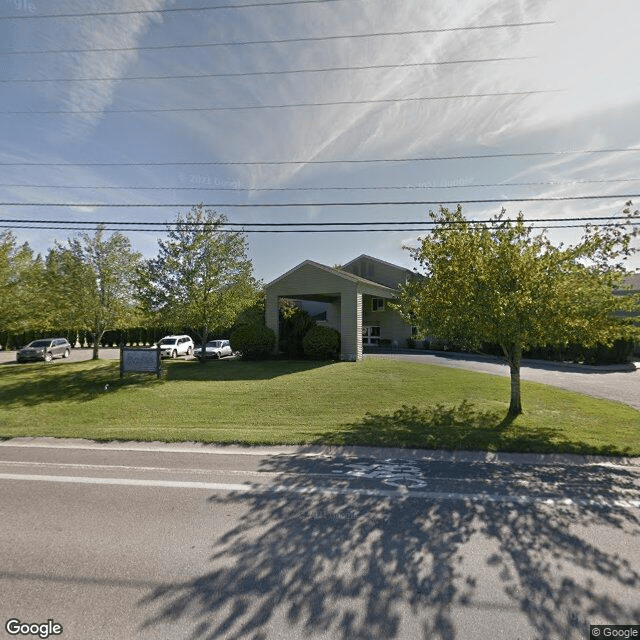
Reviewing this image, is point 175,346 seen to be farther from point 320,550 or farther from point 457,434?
point 320,550

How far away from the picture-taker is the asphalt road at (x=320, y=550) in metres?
3.00

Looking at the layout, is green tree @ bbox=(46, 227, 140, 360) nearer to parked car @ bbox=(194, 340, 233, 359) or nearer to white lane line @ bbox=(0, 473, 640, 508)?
parked car @ bbox=(194, 340, 233, 359)

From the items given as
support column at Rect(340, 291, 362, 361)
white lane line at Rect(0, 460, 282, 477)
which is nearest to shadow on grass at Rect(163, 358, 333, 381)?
support column at Rect(340, 291, 362, 361)

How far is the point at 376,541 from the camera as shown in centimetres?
409

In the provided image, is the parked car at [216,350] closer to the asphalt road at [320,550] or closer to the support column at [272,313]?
the support column at [272,313]

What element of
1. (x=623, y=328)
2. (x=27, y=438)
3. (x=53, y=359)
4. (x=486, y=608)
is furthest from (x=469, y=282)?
(x=53, y=359)

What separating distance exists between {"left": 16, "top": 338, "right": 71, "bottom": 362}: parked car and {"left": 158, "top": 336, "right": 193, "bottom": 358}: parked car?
6.69 meters

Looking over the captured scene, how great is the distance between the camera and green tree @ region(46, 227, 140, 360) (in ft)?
70.9

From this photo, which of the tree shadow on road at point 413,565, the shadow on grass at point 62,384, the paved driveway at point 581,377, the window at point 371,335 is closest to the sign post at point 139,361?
the shadow on grass at point 62,384

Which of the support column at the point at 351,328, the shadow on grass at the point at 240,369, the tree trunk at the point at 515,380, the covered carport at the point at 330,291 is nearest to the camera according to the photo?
the tree trunk at the point at 515,380

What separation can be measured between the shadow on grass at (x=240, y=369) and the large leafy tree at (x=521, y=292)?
343 inches

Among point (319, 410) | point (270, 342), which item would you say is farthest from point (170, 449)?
point (270, 342)

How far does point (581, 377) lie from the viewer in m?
17.5

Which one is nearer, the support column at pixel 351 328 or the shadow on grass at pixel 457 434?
the shadow on grass at pixel 457 434
